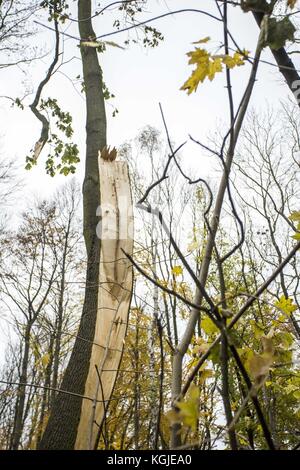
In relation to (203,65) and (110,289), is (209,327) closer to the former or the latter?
(203,65)

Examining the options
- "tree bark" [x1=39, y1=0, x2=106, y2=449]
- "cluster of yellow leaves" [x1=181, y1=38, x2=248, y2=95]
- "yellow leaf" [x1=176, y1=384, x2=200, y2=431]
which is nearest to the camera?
"yellow leaf" [x1=176, y1=384, x2=200, y2=431]

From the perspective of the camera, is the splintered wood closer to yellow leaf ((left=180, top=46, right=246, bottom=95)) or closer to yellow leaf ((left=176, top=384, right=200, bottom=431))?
yellow leaf ((left=180, top=46, right=246, bottom=95))

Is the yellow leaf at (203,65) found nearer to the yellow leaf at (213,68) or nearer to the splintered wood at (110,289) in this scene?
the yellow leaf at (213,68)

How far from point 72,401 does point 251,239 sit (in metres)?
8.82

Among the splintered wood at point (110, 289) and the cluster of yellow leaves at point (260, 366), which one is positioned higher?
the splintered wood at point (110, 289)

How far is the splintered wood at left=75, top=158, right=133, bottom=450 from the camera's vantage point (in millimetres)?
2258

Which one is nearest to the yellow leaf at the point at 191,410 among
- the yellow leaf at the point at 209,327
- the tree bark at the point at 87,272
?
the yellow leaf at the point at 209,327

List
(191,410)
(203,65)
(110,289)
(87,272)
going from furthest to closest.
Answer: (87,272)
(110,289)
(203,65)
(191,410)

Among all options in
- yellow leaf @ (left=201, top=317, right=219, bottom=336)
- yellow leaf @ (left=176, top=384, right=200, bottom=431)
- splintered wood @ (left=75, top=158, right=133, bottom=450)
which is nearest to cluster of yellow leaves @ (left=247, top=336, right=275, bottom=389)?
yellow leaf @ (left=176, top=384, right=200, bottom=431)

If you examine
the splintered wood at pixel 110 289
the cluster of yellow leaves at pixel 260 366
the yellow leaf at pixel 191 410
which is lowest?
the yellow leaf at pixel 191 410

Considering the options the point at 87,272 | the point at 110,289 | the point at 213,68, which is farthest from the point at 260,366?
the point at 87,272

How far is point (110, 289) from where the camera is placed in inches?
100.0

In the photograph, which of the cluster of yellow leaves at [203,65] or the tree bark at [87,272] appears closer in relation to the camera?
the cluster of yellow leaves at [203,65]

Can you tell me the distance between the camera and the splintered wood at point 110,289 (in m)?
2.26
